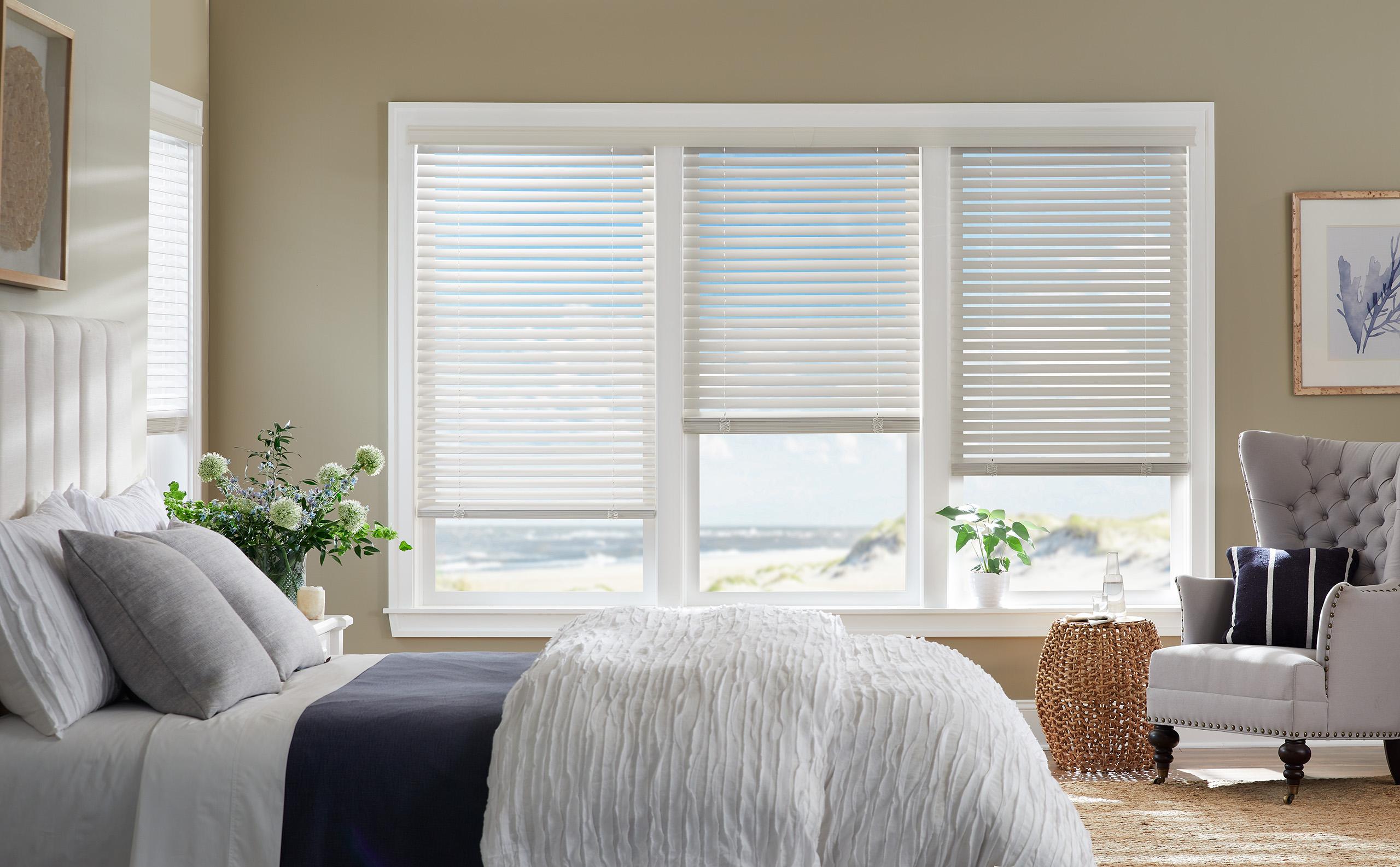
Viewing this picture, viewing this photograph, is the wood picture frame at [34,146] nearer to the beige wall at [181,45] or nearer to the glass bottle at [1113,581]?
the beige wall at [181,45]

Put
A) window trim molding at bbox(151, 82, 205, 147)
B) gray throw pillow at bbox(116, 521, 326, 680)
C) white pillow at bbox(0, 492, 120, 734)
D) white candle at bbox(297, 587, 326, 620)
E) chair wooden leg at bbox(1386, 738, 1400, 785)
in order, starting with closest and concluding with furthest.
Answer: white pillow at bbox(0, 492, 120, 734), gray throw pillow at bbox(116, 521, 326, 680), white candle at bbox(297, 587, 326, 620), chair wooden leg at bbox(1386, 738, 1400, 785), window trim molding at bbox(151, 82, 205, 147)

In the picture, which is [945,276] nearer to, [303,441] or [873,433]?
[873,433]

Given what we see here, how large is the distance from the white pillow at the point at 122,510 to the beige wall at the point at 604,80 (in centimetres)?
138

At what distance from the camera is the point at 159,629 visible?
6.30 ft

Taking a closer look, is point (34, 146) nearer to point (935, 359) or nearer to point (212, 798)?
point (212, 798)

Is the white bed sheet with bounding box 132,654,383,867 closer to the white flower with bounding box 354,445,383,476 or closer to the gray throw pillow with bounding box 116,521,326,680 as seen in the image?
the gray throw pillow with bounding box 116,521,326,680

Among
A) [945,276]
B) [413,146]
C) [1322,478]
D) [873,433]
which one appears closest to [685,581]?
[873,433]

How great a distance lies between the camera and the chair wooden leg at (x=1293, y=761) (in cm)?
322

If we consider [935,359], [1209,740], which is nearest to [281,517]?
[935,359]

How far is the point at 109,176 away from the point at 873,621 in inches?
115

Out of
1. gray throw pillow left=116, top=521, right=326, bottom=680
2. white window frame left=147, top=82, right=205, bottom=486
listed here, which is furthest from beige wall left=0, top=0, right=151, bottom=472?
white window frame left=147, top=82, right=205, bottom=486

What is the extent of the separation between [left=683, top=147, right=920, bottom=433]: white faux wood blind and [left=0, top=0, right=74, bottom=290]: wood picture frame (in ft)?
6.88

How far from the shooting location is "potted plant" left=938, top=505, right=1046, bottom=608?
3871 mm

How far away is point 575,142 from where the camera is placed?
12.9ft
